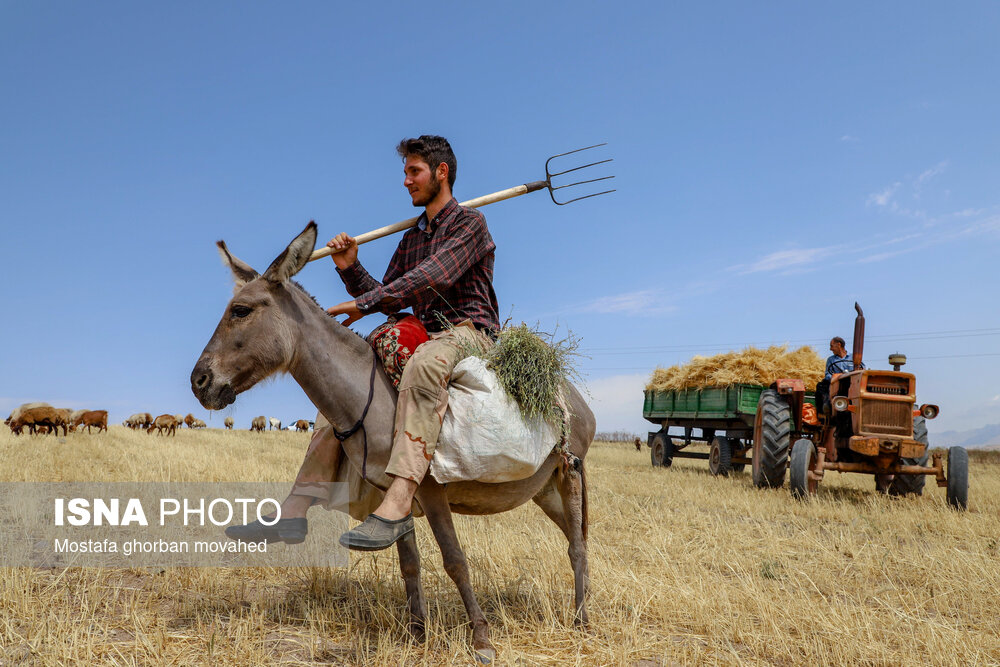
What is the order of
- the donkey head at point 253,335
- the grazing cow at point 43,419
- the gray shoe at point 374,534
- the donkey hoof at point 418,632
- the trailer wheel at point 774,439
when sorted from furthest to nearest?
the grazing cow at point 43,419 < the trailer wheel at point 774,439 < the donkey hoof at point 418,632 < the donkey head at point 253,335 < the gray shoe at point 374,534

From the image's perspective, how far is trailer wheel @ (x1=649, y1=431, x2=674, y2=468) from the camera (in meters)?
17.0

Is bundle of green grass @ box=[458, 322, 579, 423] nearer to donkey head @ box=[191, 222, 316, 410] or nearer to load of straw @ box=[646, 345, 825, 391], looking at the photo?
donkey head @ box=[191, 222, 316, 410]

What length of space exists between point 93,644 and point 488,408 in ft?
7.72

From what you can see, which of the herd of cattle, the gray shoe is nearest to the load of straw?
the gray shoe

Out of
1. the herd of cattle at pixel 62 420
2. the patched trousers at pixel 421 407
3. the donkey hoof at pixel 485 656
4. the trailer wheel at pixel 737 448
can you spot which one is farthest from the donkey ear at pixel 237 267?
the herd of cattle at pixel 62 420

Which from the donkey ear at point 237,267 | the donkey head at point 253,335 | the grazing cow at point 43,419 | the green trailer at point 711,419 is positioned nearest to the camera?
the donkey head at point 253,335

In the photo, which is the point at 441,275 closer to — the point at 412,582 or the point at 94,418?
the point at 412,582

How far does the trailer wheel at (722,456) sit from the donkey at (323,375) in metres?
11.6

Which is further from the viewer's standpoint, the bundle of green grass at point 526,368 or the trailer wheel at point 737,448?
the trailer wheel at point 737,448

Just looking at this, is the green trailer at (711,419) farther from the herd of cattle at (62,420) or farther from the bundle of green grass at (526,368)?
the herd of cattle at (62,420)

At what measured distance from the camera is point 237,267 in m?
3.65

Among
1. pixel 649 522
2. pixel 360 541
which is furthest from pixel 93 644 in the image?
pixel 649 522

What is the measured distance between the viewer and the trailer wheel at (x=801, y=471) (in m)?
9.96

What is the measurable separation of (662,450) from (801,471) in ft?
23.9
